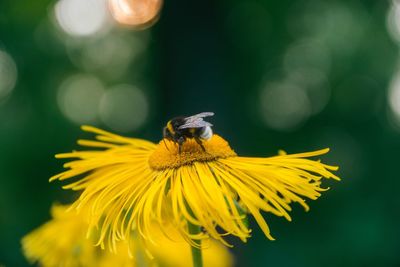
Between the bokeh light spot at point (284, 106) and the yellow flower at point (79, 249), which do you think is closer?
the yellow flower at point (79, 249)

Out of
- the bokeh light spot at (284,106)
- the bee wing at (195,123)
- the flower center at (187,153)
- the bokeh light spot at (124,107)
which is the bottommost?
the flower center at (187,153)

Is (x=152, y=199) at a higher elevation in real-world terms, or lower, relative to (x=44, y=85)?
lower

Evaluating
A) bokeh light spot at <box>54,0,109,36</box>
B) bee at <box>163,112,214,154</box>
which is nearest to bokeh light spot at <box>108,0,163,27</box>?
bokeh light spot at <box>54,0,109,36</box>

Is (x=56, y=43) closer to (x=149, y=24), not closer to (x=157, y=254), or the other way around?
(x=149, y=24)

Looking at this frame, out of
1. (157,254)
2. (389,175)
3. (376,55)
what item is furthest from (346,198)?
(157,254)

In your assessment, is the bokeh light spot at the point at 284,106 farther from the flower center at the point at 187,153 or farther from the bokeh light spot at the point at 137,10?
the flower center at the point at 187,153

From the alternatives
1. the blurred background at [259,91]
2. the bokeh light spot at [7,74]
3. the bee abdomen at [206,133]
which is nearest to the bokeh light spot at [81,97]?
the blurred background at [259,91]
